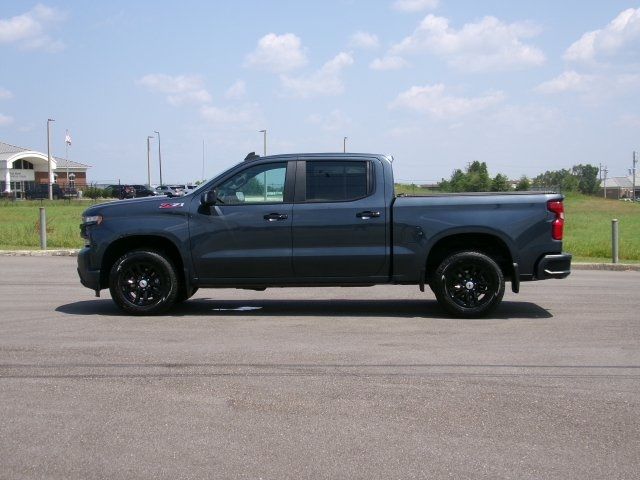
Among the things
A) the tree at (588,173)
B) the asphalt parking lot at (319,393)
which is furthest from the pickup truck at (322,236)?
the tree at (588,173)

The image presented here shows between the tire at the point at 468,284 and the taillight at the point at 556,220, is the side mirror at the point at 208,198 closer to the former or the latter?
the tire at the point at 468,284

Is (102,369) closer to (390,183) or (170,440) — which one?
(170,440)

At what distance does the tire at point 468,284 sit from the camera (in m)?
10.2

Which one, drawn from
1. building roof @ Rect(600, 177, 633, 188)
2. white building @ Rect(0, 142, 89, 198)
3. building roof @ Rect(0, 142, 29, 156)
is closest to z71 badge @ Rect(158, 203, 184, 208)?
white building @ Rect(0, 142, 89, 198)

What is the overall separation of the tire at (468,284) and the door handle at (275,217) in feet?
6.33

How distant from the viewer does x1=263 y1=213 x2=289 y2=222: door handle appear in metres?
10.3

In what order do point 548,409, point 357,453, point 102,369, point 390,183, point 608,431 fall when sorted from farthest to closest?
point 390,183
point 102,369
point 548,409
point 608,431
point 357,453

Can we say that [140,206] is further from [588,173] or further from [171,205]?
[588,173]

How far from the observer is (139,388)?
269 inches

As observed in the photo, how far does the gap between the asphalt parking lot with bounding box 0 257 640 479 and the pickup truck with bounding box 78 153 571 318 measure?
480 mm

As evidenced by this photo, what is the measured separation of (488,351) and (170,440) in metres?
3.77

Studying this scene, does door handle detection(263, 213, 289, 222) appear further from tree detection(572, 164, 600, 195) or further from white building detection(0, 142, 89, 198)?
tree detection(572, 164, 600, 195)

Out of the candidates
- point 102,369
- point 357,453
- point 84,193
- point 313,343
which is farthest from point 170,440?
point 84,193

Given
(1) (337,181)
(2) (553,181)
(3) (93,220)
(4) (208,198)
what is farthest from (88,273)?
(2) (553,181)
